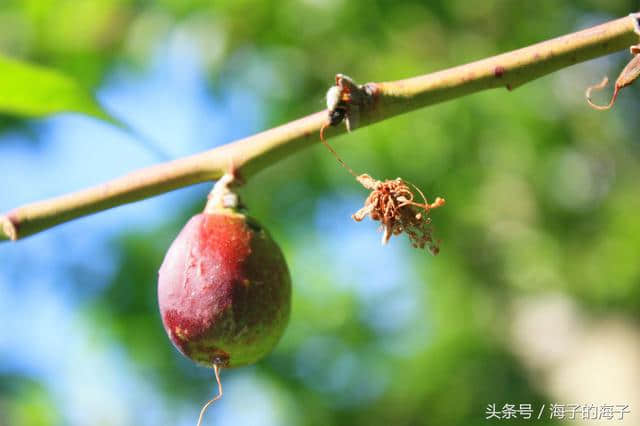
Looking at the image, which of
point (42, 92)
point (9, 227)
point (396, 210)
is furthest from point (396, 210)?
point (42, 92)

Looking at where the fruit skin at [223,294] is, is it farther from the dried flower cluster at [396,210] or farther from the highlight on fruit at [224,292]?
the dried flower cluster at [396,210]

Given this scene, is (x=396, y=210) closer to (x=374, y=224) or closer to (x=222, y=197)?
(x=222, y=197)

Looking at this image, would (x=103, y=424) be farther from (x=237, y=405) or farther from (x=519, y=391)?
(x=519, y=391)

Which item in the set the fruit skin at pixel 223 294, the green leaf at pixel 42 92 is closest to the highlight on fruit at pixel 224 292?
the fruit skin at pixel 223 294

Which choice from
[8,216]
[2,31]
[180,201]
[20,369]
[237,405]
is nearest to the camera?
[8,216]

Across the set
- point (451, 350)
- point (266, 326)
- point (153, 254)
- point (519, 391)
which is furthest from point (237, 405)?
point (266, 326)

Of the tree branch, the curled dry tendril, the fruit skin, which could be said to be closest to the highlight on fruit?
the fruit skin
